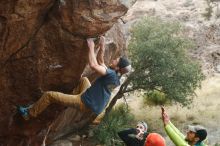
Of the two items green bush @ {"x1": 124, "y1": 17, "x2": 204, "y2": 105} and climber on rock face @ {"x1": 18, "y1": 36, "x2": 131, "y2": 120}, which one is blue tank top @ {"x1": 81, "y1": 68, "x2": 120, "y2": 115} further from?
green bush @ {"x1": 124, "y1": 17, "x2": 204, "y2": 105}

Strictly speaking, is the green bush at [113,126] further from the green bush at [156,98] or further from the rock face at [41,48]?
the rock face at [41,48]

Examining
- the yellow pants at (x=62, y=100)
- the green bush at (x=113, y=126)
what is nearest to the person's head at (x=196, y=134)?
the yellow pants at (x=62, y=100)

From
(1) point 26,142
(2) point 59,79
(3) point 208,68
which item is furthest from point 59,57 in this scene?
(3) point 208,68

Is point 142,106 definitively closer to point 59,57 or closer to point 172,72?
point 172,72

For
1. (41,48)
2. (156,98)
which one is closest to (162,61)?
(156,98)

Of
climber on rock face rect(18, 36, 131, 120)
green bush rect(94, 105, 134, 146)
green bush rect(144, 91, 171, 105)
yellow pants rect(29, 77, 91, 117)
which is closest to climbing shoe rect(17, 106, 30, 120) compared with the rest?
climber on rock face rect(18, 36, 131, 120)

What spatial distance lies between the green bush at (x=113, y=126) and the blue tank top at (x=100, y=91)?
929 cm

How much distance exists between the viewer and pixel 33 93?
12078mm

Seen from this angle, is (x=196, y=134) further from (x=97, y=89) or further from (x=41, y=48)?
(x=41, y=48)

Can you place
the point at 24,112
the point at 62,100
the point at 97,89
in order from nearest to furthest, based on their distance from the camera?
the point at 97,89, the point at 62,100, the point at 24,112

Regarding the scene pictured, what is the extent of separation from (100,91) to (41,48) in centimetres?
217

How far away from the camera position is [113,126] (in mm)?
21219

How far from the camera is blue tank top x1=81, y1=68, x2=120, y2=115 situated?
993 cm

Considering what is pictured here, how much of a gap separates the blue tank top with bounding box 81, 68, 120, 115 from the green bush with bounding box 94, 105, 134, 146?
30.5ft
